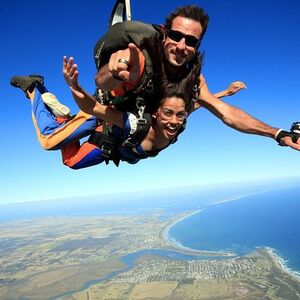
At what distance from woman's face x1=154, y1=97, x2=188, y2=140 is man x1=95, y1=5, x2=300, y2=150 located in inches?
10.0

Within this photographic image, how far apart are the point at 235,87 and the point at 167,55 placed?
1.68 metres

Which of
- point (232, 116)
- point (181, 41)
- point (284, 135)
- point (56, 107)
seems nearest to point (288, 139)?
point (284, 135)

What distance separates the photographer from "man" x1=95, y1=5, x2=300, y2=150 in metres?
2.83

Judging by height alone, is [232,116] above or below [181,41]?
below

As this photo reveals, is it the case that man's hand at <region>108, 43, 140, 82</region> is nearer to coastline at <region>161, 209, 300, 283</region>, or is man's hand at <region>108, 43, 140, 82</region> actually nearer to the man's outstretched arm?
the man's outstretched arm

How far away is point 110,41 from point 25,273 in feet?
303

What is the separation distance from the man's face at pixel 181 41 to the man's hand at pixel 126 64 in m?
0.62

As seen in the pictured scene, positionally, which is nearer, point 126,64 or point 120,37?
point 126,64

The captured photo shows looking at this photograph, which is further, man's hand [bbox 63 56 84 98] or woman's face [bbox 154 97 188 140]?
woman's face [bbox 154 97 188 140]

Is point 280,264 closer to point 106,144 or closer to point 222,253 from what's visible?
point 222,253

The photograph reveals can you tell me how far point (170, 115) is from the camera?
3.54 metres

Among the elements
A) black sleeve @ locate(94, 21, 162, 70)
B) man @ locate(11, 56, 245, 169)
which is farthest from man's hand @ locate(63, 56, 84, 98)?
man @ locate(11, 56, 245, 169)

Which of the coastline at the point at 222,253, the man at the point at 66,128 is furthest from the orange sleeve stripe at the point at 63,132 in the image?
the coastline at the point at 222,253

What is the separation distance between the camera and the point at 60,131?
4094mm
